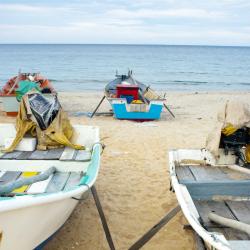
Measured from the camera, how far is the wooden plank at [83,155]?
5.37m

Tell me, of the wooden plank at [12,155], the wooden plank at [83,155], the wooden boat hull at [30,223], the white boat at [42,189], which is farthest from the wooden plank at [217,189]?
the wooden plank at [12,155]

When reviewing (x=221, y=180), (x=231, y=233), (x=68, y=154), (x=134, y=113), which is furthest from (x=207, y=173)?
(x=134, y=113)

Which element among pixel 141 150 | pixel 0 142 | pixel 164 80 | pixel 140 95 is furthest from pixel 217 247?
pixel 164 80

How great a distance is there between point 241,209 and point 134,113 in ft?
29.3

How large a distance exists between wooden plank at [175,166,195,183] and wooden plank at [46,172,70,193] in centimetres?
158

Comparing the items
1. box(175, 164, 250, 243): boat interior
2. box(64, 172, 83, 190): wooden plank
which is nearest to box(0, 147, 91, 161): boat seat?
box(64, 172, 83, 190): wooden plank

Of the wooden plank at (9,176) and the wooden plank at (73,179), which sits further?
the wooden plank at (9,176)

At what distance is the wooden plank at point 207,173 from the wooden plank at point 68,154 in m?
1.86

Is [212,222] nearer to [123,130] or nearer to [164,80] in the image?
[123,130]

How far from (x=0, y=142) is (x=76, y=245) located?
2714 millimetres

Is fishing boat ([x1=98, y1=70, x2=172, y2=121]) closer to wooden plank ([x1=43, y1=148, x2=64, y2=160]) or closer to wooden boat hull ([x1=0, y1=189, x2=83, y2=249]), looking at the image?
wooden plank ([x1=43, y1=148, x2=64, y2=160])

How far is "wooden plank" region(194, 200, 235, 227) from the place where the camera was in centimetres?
371

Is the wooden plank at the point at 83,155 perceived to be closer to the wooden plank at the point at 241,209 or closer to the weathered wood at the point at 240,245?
the wooden plank at the point at 241,209

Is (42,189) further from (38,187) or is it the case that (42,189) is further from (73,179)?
(73,179)
